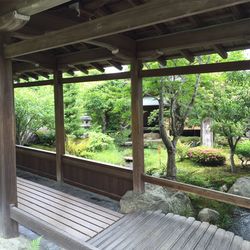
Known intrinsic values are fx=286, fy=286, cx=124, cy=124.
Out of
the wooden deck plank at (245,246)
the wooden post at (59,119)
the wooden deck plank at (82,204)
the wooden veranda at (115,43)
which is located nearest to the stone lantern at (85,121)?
the wooden post at (59,119)

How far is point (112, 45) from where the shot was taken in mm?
4180

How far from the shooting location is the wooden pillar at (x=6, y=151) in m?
3.67

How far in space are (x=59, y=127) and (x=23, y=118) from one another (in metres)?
4.51

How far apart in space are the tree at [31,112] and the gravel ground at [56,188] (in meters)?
2.92

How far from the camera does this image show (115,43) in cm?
428

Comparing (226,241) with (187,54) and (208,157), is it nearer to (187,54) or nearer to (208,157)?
(187,54)

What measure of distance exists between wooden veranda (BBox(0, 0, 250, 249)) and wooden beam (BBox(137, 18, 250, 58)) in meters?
0.01

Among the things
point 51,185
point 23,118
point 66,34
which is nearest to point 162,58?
point 66,34

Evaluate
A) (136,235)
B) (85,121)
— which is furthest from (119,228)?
(85,121)

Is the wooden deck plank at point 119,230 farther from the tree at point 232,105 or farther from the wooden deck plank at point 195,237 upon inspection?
the tree at point 232,105

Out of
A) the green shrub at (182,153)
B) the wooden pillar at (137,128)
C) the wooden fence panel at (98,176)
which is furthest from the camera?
the green shrub at (182,153)

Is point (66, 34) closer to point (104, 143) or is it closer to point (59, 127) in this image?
point (59, 127)

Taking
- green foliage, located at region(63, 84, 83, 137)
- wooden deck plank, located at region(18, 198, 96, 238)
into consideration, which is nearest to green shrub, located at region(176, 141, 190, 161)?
green foliage, located at region(63, 84, 83, 137)

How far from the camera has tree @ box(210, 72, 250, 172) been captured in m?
7.22
